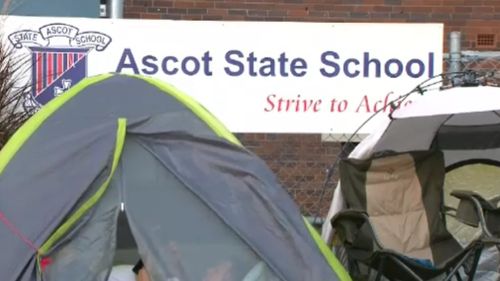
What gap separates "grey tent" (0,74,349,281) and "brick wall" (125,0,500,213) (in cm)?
371

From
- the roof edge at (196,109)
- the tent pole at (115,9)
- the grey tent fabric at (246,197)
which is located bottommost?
the grey tent fabric at (246,197)

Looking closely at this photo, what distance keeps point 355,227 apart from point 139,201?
155 cm

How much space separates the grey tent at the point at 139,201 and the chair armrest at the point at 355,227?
73 centimetres

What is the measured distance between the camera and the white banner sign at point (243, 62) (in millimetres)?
5707

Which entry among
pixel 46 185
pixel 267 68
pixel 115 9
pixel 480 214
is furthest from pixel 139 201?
pixel 115 9

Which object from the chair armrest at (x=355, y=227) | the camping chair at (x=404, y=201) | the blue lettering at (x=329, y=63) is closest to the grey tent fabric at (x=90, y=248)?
the chair armrest at (x=355, y=227)

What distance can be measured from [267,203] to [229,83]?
1863mm

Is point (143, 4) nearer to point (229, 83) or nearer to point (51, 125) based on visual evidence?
point (229, 83)

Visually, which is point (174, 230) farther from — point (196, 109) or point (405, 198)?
point (405, 198)

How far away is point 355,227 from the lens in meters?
4.95

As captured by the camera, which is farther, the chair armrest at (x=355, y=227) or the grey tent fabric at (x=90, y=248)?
the chair armrest at (x=355, y=227)

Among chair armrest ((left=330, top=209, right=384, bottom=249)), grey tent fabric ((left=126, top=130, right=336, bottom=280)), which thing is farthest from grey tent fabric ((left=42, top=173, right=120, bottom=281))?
chair armrest ((left=330, top=209, right=384, bottom=249))

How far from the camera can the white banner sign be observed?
18.7ft

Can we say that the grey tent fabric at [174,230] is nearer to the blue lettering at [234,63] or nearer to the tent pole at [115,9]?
the blue lettering at [234,63]
